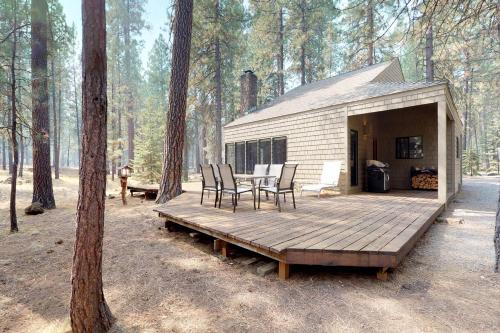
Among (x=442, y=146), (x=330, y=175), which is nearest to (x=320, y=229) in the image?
(x=330, y=175)

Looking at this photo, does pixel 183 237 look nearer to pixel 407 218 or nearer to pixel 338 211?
pixel 338 211

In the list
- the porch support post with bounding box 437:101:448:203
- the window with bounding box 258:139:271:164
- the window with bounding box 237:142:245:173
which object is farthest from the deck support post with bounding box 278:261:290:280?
the window with bounding box 237:142:245:173

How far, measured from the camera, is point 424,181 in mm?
8836

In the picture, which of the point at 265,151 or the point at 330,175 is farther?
the point at 265,151

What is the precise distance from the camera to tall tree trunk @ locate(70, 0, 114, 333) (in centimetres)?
189

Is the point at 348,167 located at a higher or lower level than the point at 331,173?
higher

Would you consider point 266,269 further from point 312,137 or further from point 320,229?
point 312,137

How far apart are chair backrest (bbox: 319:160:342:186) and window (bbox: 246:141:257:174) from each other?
10.5 ft

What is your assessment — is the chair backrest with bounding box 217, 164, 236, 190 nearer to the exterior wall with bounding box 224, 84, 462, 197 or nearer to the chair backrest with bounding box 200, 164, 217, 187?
the chair backrest with bounding box 200, 164, 217, 187

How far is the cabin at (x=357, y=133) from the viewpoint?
23.6ft

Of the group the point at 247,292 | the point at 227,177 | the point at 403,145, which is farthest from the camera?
the point at 403,145

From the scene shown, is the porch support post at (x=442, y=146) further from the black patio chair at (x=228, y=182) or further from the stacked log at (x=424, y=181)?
the black patio chair at (x=228, y=182)

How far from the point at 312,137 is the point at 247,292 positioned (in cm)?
635

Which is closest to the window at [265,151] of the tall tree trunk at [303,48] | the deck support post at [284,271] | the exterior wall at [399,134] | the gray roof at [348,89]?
the gray roof at [348,89]
